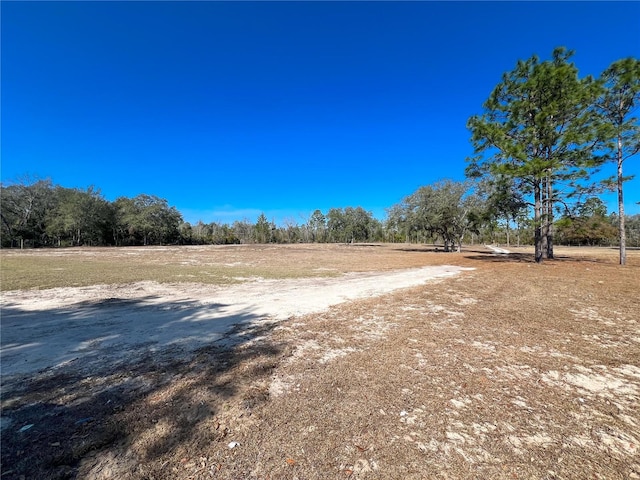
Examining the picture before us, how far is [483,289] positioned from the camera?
8875 millimetres

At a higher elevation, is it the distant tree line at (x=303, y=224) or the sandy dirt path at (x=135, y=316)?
the distant tree line at (x=303, y=224)

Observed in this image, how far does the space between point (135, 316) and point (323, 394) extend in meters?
5.36

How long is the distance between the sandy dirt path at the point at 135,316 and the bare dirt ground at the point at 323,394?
0.05 m

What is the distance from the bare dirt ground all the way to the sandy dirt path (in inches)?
2.0

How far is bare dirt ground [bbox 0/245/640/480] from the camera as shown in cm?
203

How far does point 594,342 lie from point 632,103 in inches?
794

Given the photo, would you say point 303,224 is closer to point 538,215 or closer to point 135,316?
point 538,215

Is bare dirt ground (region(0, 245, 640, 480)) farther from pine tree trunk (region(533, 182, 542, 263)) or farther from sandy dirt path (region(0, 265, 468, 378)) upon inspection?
pine tree trunk (region(533, 182, 542, 263))

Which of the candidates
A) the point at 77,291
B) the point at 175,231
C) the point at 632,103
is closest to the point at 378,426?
the point at 77,291

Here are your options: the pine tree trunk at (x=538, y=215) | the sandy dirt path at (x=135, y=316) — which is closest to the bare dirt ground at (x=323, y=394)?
the sandy dirt path at (x=135, y=316)

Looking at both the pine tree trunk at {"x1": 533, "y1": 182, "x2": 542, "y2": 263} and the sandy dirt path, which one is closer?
the sandy dirt path

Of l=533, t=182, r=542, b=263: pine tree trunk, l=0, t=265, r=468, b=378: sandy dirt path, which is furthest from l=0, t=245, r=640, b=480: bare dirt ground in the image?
l=533, t=182, r=542, b=263: pine tree trunk

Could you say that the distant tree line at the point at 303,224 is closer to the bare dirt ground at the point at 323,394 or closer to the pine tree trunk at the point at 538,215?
the pine tree trunk at the point at 538,215

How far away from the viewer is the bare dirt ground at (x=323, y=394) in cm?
203
